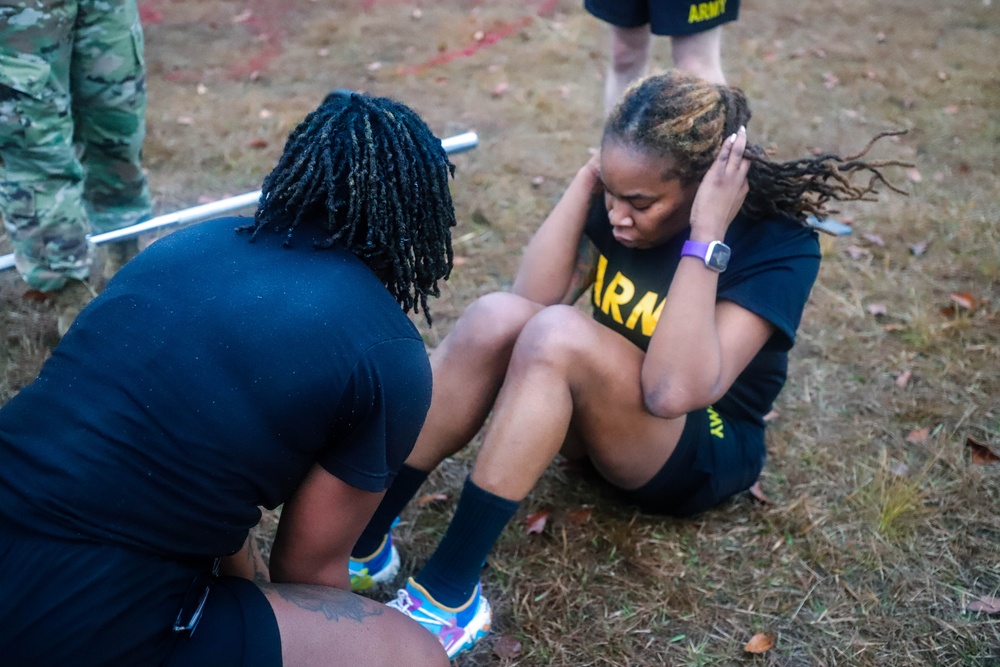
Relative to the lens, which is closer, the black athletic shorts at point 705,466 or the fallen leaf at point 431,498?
the black athletic shorts at point 705,466

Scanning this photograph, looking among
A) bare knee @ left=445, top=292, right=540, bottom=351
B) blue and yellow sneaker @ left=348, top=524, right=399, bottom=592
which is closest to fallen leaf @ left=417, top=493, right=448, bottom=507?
blue and yellow sneaker @ left=348, top=524, right=399, bottom=592

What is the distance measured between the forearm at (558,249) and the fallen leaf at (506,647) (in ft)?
3.06

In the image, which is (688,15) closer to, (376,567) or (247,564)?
(376,567)

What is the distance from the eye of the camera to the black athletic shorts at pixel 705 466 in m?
2.27

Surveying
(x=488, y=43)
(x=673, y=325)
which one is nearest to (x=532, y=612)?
(x=673, y=325)

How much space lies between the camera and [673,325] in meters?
2.07

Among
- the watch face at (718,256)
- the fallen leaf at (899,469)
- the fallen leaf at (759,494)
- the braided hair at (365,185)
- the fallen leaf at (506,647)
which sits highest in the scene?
the braided hair at (365,185)

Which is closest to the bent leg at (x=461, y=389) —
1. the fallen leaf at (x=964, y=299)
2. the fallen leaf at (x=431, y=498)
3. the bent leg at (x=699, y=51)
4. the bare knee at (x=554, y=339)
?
the bare knee at (x=554, y=339)

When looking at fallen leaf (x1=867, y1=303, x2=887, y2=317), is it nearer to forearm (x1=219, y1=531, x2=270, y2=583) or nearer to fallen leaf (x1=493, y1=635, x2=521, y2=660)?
fallen leaf (x1=493, y1=635, x2=521, y2=660)

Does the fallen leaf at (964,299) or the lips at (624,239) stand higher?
the lips at (624,239)

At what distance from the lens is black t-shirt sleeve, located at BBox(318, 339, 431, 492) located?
4.66ft

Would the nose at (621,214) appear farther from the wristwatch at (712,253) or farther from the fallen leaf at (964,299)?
the fallen leaf at (964,299)

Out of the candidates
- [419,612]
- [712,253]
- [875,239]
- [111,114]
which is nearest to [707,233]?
[712,253]

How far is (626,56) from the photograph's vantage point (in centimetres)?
372
